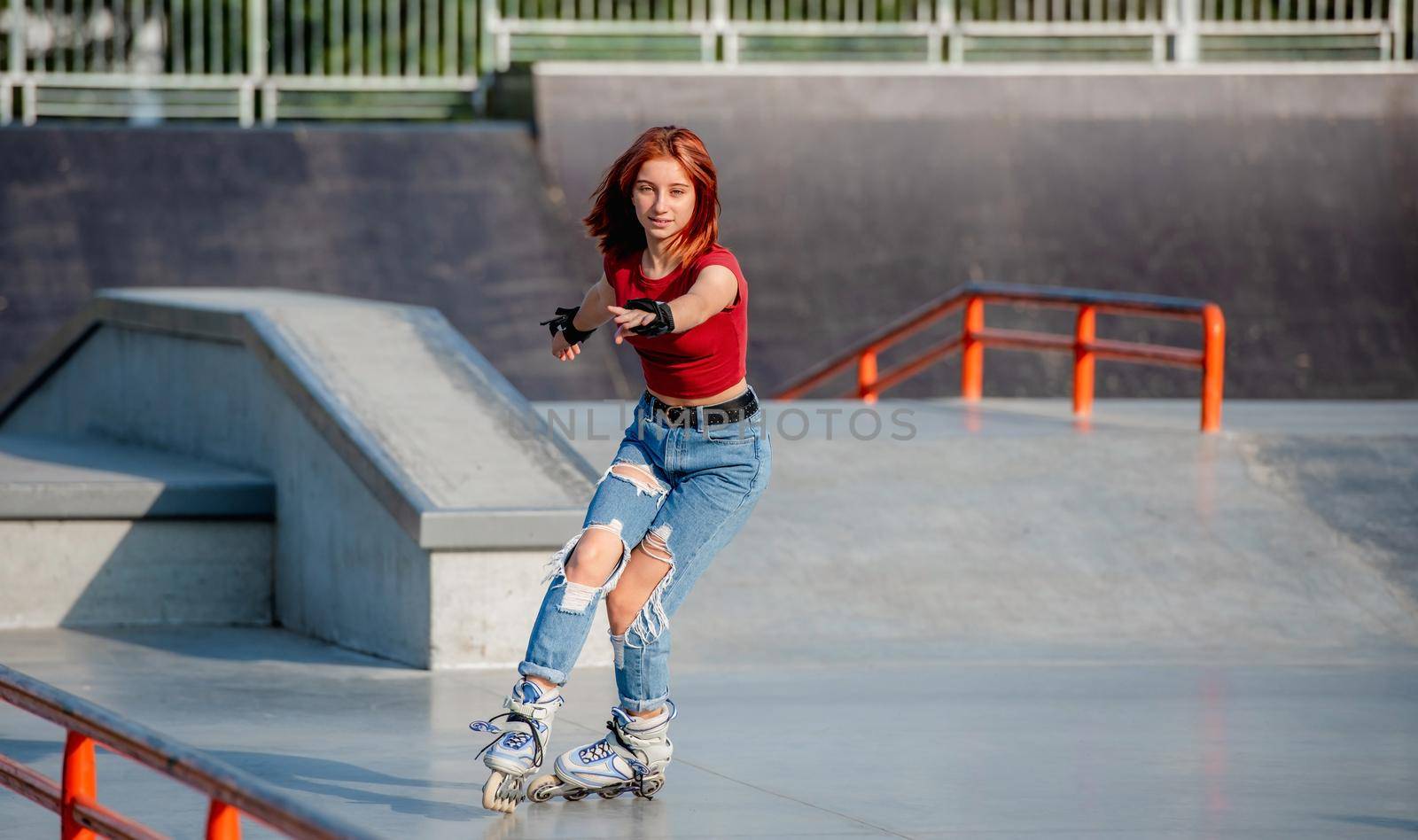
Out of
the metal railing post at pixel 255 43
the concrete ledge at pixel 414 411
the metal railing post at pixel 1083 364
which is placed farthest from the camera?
the metal railing post at pixel 255 43

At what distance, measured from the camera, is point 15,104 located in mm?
18469

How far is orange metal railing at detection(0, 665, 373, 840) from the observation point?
2.85 m

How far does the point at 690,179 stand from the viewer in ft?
16.1

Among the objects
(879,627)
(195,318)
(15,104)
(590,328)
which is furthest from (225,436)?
(15,104)

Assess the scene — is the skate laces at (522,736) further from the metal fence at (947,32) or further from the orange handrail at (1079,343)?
the metal fence at (947,32)

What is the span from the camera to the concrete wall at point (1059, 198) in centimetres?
1770

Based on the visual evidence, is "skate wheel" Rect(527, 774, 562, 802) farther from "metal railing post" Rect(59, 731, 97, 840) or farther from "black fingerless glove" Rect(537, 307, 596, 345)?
"metal railing post" Rect(59, 731, 97, 840)

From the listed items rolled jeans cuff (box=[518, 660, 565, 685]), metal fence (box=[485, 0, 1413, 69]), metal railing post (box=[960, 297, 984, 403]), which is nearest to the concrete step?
rolled jeans cuff (box=[518, 660, 565, 685])

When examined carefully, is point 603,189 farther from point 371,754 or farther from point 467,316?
point 467,316

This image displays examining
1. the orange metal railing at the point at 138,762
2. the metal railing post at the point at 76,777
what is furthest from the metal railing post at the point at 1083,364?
the metal railing post at the point at 76,777

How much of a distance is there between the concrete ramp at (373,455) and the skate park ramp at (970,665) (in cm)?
22

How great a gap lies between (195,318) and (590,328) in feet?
14.4

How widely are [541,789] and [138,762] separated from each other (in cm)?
171

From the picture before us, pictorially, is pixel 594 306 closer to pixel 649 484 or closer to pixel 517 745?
pixel 649 484
